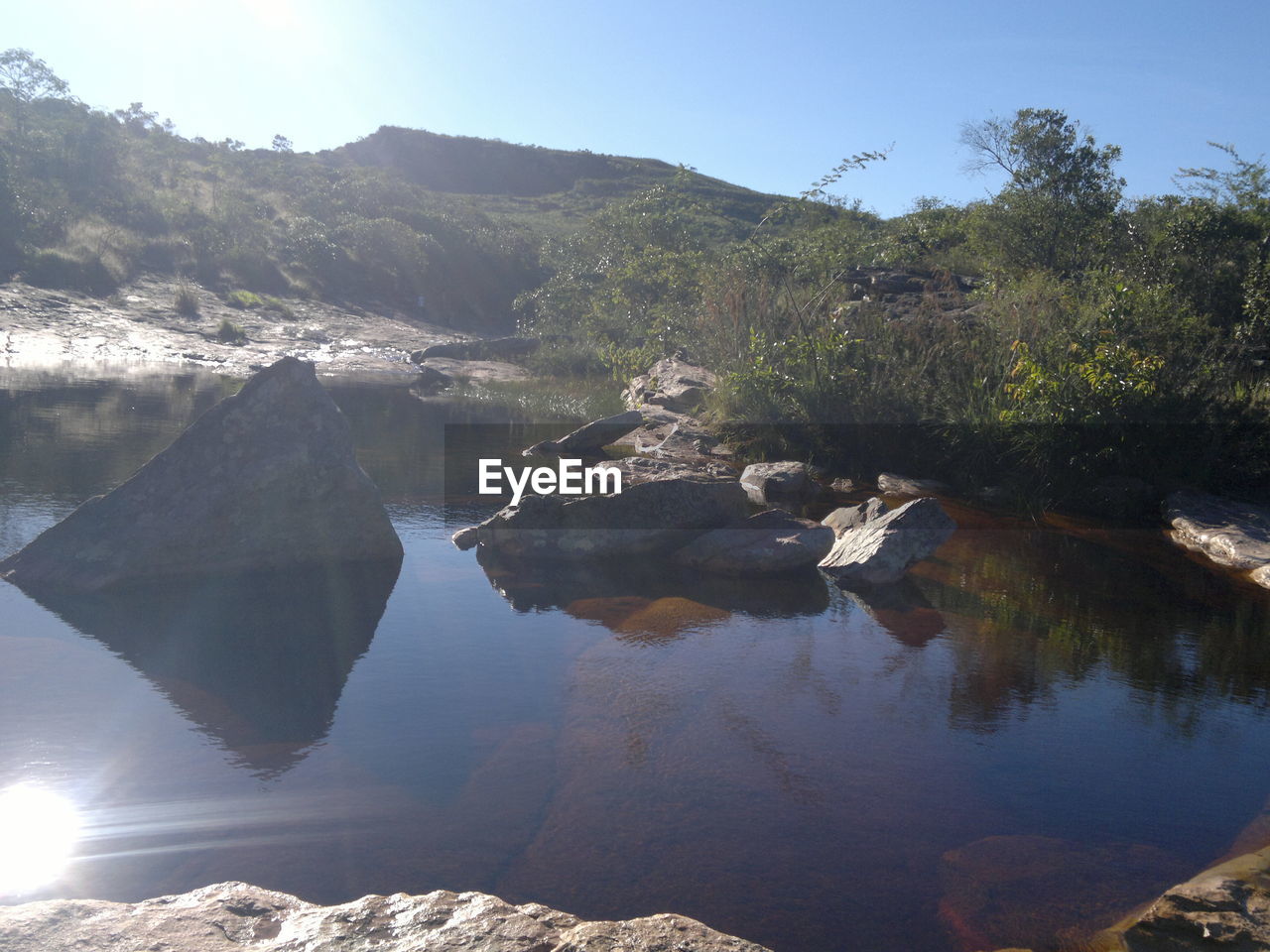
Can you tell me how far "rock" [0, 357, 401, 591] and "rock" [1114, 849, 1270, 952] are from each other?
5.16 meters

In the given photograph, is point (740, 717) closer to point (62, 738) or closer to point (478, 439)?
point (62, 738)

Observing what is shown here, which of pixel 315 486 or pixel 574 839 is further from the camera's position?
Answer: pixel 315 486

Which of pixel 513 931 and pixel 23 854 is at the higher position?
pixel 513 931

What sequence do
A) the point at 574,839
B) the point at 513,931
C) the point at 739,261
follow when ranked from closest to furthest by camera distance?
1. the point at 513,931
2. the point at 574,839
3. the point at 739,261

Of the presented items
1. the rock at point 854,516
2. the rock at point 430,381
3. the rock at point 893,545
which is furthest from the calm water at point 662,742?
the rock at point 430,381

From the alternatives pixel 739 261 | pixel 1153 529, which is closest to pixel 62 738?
pixel 1153 529

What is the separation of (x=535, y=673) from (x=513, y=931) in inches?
97.0

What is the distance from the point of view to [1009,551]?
317 inches

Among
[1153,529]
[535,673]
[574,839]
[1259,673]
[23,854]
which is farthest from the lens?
[1153,529]

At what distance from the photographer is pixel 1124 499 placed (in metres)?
9.59

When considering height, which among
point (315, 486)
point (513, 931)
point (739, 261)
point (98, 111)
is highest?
point (98, 111)

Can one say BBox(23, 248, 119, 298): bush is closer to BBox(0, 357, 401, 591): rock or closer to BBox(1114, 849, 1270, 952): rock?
BBox(0, 357, 401, 591): rock
